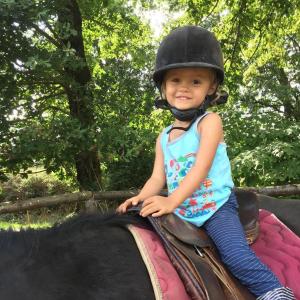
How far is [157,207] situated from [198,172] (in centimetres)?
26

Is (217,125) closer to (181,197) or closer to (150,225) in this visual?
(181,197)

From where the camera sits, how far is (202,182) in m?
1.94

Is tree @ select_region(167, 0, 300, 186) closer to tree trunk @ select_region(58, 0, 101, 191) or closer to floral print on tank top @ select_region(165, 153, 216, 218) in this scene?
tree trunk @ select_region(58, 0, 101, 191)

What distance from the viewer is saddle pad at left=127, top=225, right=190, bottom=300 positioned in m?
1.43

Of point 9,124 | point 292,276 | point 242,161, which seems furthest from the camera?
point 242,161

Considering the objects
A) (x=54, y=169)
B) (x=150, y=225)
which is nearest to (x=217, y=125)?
(x=150, y=225)

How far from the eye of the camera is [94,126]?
246 inches

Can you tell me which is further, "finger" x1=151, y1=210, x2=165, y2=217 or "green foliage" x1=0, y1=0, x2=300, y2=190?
"green foliage" x1=0, y1=0, x2=300, y2=190

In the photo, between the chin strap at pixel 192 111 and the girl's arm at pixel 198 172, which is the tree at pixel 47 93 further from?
the girl's arm at pixel 198 172

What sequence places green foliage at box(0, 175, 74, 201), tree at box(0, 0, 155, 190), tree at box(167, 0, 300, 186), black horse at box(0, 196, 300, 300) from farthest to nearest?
green foliage at box(0, 175, 74, 201)
tree at box(167, 0, 300, 186)
tree at box(0, 0, 155, 190)
black horse at box(0, 196, 300, 300)

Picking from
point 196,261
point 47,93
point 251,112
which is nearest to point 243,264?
point 196,261

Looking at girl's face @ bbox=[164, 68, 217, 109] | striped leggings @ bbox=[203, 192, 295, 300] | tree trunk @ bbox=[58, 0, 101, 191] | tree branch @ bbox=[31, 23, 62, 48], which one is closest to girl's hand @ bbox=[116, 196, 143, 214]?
striped leggings @ bbox=[203, 192, 295, 300]

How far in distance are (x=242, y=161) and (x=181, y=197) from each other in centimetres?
539

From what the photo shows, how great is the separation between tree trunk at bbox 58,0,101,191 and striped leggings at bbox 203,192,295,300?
448cm
